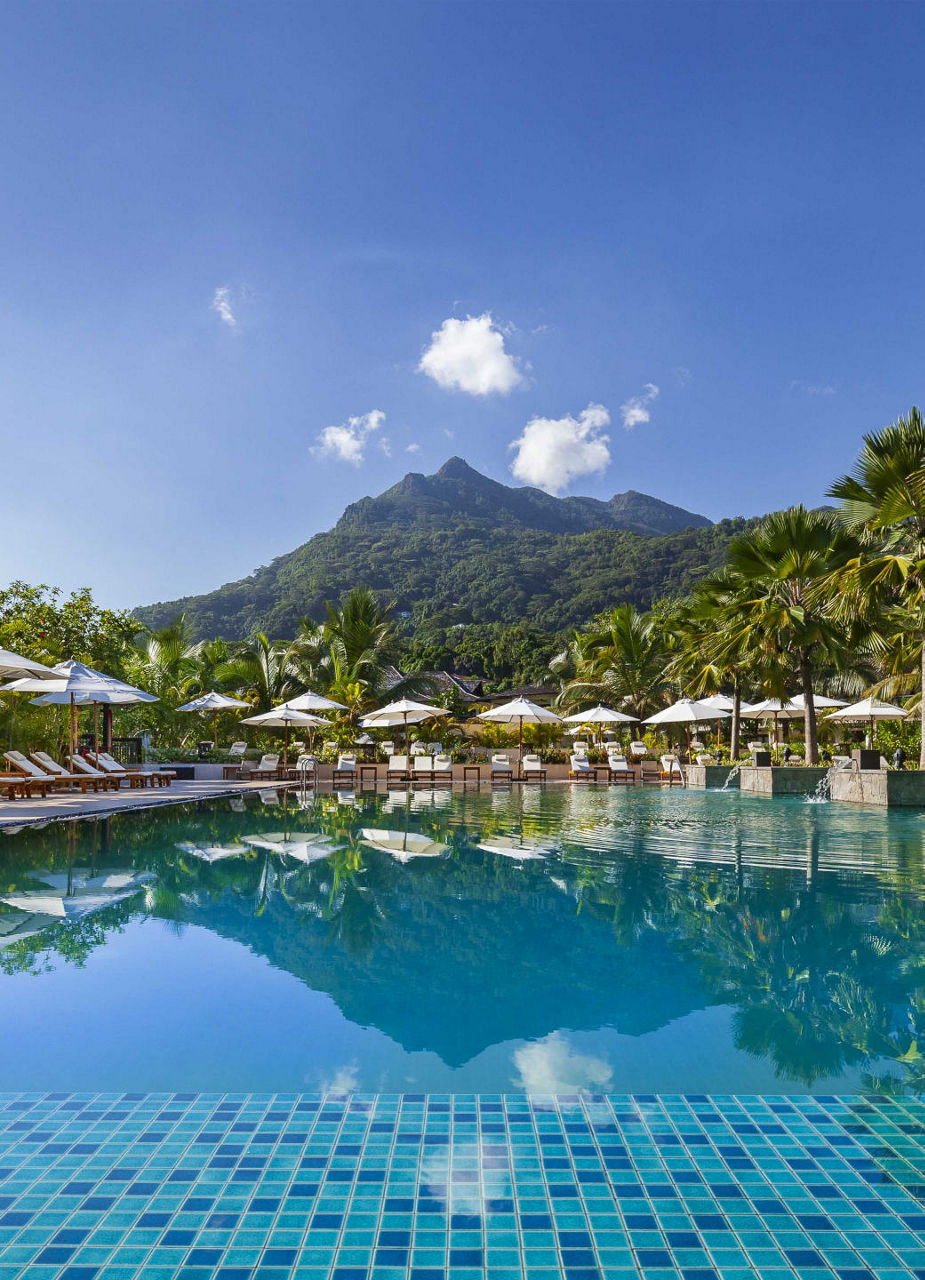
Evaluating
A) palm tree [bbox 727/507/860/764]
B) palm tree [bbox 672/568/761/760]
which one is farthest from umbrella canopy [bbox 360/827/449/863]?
palm tree [bbox 672/568/761/760]

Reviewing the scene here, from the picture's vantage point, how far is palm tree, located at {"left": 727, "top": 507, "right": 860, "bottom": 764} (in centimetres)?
1661

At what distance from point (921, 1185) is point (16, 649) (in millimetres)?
19422

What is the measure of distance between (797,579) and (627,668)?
1191 centimetres

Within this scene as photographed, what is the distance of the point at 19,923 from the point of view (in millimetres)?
5734

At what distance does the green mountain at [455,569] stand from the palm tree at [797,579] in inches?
1410

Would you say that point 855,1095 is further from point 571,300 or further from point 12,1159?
point 571,300

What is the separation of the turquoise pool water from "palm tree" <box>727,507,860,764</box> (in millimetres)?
8126

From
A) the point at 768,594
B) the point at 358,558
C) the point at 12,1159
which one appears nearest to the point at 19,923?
the point at 12,1159

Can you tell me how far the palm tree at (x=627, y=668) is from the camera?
28.3 metres

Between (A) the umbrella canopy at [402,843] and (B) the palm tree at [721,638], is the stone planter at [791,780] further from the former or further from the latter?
(A) the umbrella canopy at [402,843]

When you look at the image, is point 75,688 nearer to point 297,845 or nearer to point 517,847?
point 297,845

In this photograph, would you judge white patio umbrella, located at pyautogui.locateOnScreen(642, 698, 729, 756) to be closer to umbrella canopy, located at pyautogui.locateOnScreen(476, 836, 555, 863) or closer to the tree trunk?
the tree trunk

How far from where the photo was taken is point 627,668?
28.7 m

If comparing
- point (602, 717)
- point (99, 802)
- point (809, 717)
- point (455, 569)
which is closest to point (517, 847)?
point (99, 802)
